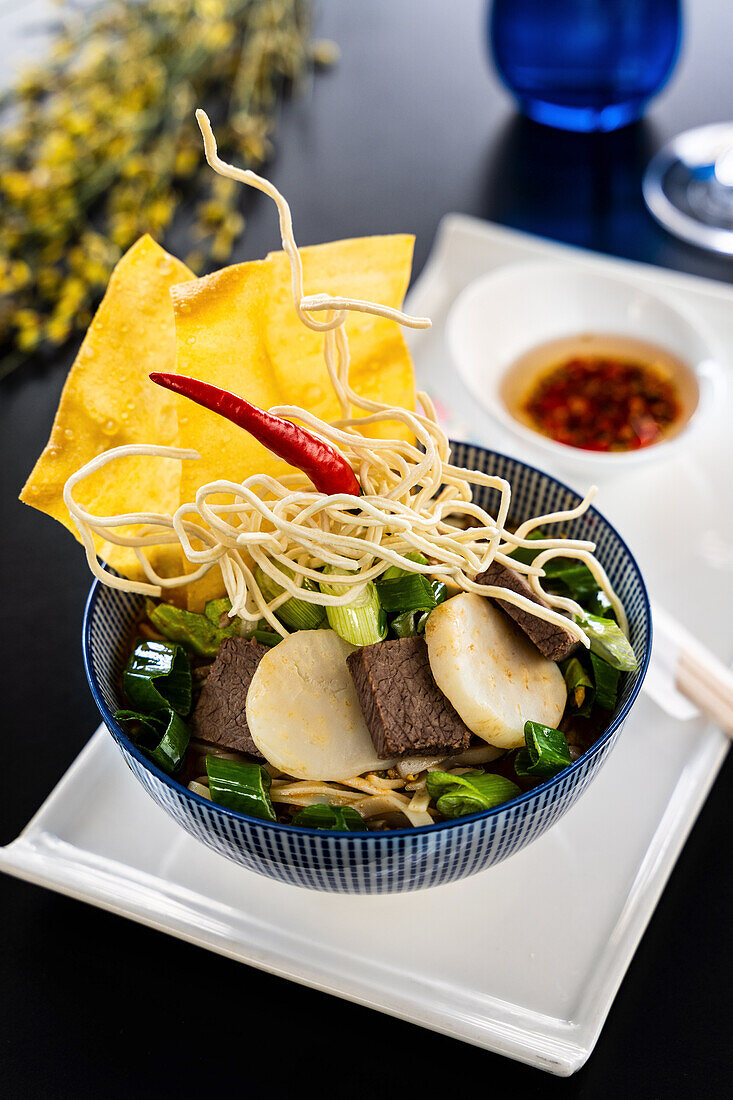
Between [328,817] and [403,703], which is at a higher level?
[403,703]

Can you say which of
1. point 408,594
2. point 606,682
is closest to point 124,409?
point 408,594

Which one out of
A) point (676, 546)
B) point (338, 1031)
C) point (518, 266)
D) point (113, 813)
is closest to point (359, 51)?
point (518, 266)

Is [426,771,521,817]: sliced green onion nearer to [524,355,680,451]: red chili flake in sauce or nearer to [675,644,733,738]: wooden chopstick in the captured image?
[675,644,733,738]: wooden chopstick

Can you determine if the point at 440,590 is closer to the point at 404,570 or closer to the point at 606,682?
the point at 404,570

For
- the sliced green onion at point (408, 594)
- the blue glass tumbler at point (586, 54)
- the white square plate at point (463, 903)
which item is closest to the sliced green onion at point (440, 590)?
the sliced green onion at point (408, 594)

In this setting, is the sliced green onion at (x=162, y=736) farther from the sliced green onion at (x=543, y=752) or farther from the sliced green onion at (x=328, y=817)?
the sliced green onion at (x=543, y=752)

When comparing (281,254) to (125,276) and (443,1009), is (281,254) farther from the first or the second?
(443,1009)
